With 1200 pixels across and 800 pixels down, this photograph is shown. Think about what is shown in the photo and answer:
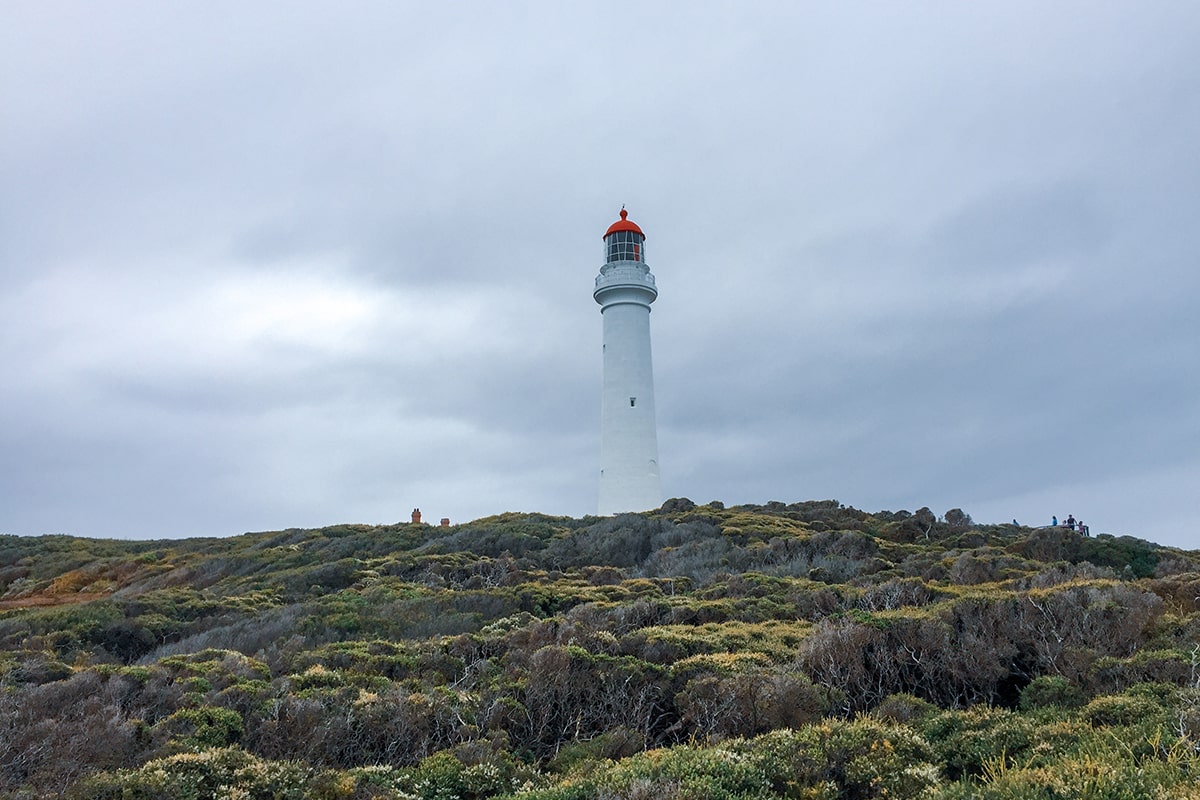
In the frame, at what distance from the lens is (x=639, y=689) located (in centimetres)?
1050

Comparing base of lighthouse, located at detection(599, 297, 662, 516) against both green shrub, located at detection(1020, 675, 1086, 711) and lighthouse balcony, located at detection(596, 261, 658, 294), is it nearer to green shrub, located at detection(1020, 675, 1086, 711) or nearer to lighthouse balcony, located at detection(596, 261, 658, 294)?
lighthouse balcony, located at detection(596, 261, 658, 294)

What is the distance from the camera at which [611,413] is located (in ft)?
119

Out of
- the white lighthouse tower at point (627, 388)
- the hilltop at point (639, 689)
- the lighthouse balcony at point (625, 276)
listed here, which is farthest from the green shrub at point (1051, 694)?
the lighthouse balcony at point (625, 276)

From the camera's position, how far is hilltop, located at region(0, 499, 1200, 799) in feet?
24.1

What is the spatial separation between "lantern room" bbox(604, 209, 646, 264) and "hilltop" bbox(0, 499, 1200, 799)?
20641 millimetres

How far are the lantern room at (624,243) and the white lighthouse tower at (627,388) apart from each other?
Answer: 43mm

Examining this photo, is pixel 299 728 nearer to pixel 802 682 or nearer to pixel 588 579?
pixel 802 682

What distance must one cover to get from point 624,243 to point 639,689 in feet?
96.4

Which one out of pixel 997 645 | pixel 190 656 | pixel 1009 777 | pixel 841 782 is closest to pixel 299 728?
pixel 190 656

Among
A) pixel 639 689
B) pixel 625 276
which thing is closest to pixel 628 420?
pixel 625 276

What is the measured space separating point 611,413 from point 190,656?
79.2 feet

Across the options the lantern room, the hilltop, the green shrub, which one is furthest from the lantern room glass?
the green shrub

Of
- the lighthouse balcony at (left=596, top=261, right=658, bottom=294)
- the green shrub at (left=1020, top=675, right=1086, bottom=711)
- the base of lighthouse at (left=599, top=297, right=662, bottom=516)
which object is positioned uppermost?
the lighthouse balcony at (left=596, top=261, right=658, bottom=294)

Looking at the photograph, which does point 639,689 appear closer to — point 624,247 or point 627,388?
point 627,388
